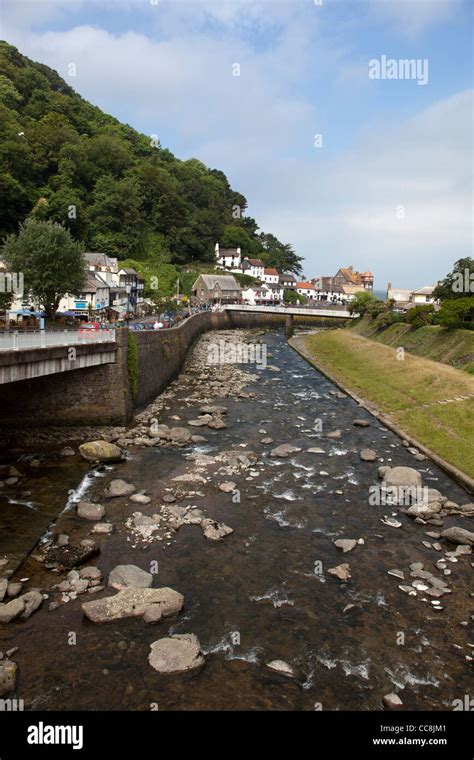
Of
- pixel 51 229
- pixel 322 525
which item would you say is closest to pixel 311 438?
pixel 322 525

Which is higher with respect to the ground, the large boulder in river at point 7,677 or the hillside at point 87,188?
the hillside at point 87,188

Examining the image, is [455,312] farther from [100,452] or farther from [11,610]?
[11,610]

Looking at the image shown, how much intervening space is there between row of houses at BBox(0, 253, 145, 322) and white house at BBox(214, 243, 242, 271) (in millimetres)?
64579

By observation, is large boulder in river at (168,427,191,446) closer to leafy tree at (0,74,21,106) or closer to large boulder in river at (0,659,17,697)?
large boulder in river at (0,659,17,697)

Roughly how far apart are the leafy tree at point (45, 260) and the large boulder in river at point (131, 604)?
38.2 metres

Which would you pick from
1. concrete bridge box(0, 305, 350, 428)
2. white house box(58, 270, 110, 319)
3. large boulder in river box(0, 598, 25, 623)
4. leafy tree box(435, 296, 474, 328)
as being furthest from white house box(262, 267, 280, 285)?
large boulder in river box(0, 598, 25, 623)

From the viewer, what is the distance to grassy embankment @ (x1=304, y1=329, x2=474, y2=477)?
2927 cm

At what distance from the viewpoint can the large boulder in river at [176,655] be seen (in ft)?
37.6

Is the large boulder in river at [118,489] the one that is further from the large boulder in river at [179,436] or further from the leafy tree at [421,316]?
the leafy tree at [421,316]

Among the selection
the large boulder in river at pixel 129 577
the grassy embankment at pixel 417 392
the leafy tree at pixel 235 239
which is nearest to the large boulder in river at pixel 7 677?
the large boulder in river at pixel 129 577

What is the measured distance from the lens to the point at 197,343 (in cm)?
8294
